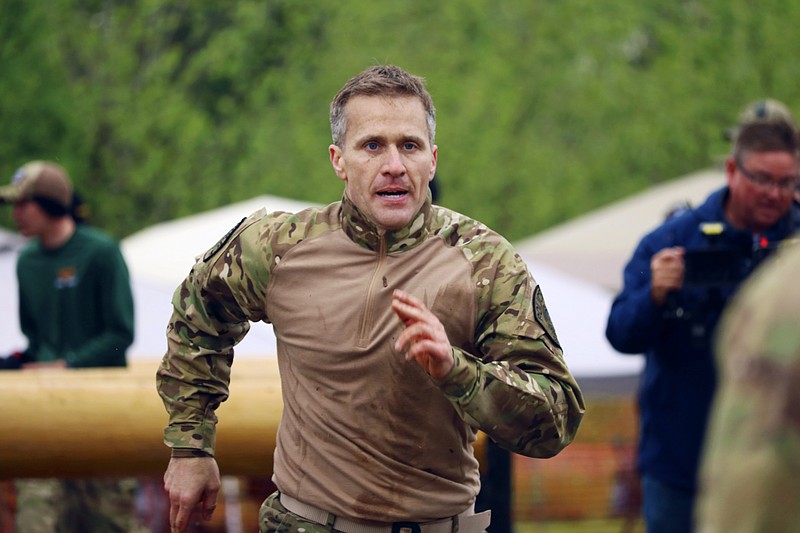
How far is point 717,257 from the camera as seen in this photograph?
588cm

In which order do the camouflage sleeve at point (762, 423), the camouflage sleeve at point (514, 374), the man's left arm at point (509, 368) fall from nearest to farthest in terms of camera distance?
the camouflage sleeve at point (762, 423) < the man's left arm at point (509, 368) < the camouflage sleeve at point (514, 374)

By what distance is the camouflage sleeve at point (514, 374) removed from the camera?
3699mm

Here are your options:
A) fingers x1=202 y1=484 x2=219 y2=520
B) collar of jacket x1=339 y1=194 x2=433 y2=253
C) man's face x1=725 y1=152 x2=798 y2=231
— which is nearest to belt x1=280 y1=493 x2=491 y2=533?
fingers x1=202 y1=484 x2=219 y2=520

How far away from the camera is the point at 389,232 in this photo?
403 centimetres

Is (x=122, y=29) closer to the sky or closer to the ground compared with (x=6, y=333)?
closer to the sky

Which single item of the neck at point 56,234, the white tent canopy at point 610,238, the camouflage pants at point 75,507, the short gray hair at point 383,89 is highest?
the short gray hair at point 383,89

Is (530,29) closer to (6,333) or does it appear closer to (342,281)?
(6,333)

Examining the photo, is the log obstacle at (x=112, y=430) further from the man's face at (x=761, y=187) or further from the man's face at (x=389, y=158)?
the man's face at (x=389, y=158)

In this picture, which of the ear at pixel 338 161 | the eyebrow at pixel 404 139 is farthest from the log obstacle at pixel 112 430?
the eyebrow at pixel 404 139

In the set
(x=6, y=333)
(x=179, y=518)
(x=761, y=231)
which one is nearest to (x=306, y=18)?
(x=6, y=333)

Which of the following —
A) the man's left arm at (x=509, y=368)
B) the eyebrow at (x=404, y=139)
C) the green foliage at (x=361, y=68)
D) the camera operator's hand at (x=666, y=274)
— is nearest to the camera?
the man's left arm at (x=509, y=368)

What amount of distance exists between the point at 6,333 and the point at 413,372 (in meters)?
7.54

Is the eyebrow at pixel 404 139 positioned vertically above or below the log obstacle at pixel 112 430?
above

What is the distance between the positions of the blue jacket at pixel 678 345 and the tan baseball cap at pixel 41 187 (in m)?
3.50
